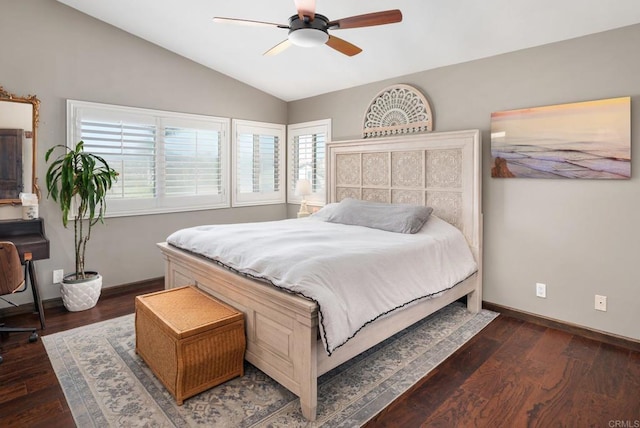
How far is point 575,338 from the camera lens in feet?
9.84

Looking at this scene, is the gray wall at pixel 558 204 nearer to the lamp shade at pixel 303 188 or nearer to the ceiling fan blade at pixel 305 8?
the ceiling fan blade at pixel 305 8

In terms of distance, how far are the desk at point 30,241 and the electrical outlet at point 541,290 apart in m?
4.32

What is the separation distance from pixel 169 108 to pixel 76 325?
256 centimetres

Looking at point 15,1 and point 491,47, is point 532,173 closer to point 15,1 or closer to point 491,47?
point 491,47

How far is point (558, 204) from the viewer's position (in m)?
3.11

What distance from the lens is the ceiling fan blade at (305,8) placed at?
218 cm

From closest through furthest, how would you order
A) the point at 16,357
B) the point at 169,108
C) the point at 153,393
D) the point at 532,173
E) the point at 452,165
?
the point at 153,393 < the point at 16,357 < the point at 532,173 < the point at 452,165 < the point at 169,108

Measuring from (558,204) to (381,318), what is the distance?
6.36 ft

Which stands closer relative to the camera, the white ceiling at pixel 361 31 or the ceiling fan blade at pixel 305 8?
the ceiling fan blade at pixel 305 8

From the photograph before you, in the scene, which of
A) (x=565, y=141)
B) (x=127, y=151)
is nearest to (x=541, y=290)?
(x=565, y=141)

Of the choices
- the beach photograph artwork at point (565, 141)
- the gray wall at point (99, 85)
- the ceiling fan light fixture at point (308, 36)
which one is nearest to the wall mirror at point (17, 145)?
the gray wall at point (99, 85)

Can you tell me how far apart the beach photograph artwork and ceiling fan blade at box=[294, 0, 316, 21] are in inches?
80.9

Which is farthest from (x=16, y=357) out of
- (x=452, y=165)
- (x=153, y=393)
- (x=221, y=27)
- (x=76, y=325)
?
(x=452, y=165)

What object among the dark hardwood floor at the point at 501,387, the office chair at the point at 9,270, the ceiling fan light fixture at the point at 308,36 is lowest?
the dark hardwood floor at the point at 501,387
